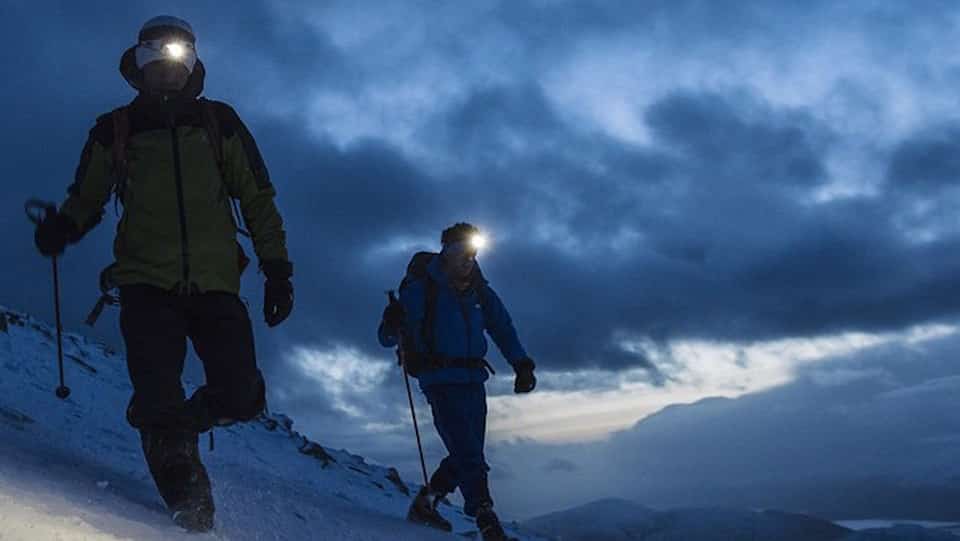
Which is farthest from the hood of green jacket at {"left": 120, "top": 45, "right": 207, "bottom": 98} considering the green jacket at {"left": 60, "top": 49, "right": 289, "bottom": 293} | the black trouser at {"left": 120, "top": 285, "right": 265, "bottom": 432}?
the black trouser at {"left": 120, "top": 285, "right": 265, "bottom": 432}

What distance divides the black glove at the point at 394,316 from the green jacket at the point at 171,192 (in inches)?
105

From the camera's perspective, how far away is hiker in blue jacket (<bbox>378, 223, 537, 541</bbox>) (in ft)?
24.5

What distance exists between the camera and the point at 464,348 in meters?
7.62

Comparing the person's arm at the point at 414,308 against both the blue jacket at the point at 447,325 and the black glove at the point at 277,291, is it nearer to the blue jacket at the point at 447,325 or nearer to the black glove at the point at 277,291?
the blue jacket at the point at 447,325

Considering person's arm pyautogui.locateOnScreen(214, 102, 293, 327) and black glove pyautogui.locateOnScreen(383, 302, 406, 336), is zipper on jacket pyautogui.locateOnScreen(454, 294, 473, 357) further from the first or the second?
person's arm pyautogui.locateOnScreen(214, 102, 293, 327)

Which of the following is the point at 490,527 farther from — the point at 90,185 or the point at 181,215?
the point at 90,185

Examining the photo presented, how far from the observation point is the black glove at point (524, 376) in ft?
26.9

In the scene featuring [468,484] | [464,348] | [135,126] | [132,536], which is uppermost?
[135,126]

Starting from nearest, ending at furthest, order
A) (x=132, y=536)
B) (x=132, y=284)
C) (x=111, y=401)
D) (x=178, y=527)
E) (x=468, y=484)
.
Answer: (x=132, y=536)
(x=178, y=527)
(x=132, y=284)
(x=468, y=484)
(x=111, y=401)

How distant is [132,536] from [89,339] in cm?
1499

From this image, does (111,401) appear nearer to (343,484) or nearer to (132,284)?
(343,484)

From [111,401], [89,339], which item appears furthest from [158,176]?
[89,339]

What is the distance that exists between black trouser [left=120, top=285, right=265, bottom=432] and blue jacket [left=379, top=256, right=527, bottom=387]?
113 inches

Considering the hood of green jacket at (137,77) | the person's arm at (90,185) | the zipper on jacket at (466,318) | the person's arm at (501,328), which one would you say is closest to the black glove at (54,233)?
the person's arm at (90,185)
